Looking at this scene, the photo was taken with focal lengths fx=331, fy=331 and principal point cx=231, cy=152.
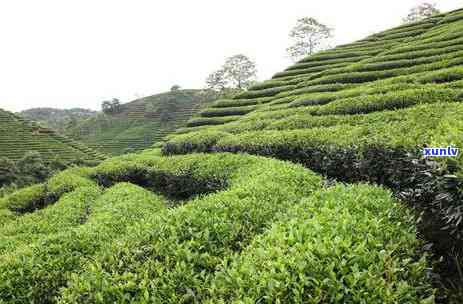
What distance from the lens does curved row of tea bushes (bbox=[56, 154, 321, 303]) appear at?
4199mm

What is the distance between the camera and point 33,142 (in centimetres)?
5950

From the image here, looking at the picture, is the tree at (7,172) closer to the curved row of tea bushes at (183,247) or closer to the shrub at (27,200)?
the shrub at (27,200)

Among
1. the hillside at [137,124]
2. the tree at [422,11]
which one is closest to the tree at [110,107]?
the hillside at [137,124]

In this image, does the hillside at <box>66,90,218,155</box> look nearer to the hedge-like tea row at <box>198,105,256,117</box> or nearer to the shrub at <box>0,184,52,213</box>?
the hedge-like tea row at <box>198,105,256,117</box>

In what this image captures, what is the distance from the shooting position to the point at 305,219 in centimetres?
496

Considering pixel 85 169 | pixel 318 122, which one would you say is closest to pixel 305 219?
pixel 318 122

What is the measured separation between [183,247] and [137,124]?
8506 cm

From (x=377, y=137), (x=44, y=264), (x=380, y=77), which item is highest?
(x=380, y=77)

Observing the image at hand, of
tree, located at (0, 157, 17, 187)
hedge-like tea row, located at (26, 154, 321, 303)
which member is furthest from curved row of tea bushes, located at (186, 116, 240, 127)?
tree, located at (0, 157, 17, 187)

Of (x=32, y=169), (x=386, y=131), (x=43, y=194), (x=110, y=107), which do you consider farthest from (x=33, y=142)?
(x=386, y=131)

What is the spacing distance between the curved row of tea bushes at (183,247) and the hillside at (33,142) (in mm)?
56626

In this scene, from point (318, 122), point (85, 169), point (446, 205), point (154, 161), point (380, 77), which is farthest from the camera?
point (380, 77)

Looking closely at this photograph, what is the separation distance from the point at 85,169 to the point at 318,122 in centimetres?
1195

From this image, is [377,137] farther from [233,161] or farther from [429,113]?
[233,161]
